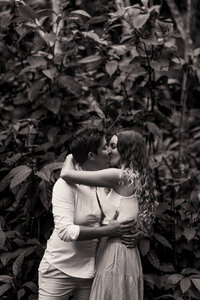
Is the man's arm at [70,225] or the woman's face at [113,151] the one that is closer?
the man's arm at [70,225]

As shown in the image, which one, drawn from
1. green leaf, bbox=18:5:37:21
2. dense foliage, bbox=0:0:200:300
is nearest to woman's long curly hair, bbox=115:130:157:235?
dense foliage, bbox=0:0:200:300

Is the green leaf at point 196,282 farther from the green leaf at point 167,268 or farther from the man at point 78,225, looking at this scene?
the man at point 78,225

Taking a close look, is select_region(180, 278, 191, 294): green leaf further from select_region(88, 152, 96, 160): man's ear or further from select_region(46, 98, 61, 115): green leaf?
select_region(46, 98, 61, 115): green leaf

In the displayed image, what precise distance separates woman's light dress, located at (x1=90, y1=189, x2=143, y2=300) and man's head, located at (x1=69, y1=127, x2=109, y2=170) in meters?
0.21

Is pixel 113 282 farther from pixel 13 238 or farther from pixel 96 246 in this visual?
pixel 13 238

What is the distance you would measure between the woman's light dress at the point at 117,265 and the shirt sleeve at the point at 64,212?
21 cm

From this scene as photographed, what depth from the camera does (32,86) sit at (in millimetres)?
3986

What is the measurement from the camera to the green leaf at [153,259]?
11.8 feet

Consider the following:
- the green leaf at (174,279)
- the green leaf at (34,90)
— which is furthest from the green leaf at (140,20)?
the green leaf at (174,279)

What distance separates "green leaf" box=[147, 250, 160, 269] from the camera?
3.60 m

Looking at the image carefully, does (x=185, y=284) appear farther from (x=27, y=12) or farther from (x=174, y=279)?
(x=27, y=12)

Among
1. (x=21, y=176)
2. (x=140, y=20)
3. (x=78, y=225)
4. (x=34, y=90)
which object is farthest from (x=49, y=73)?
(x=78, y=225)

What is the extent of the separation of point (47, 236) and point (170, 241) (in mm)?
970

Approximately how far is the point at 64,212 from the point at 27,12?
173 cm
